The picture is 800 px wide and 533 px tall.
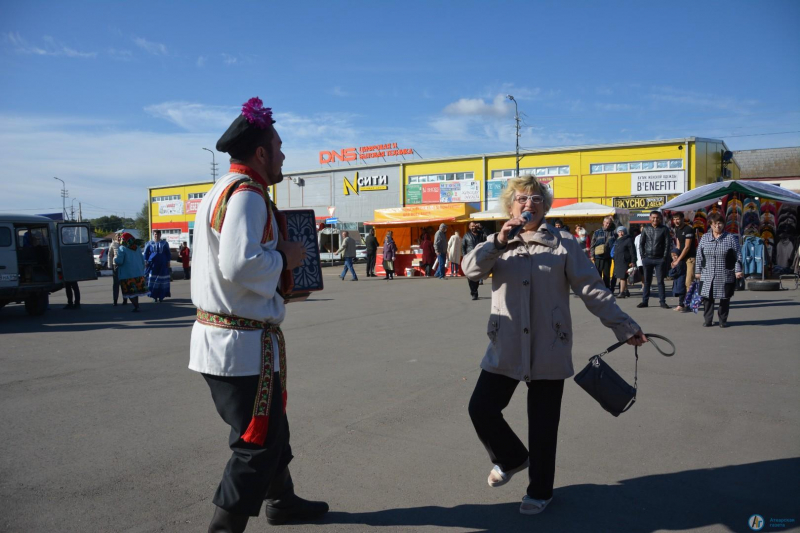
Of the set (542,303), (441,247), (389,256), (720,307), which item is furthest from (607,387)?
(389,256)

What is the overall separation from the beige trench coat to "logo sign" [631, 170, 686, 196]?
3544 cm

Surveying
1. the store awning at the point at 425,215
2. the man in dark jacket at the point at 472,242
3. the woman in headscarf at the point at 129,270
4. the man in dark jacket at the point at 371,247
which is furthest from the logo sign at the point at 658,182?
the woman in headscarf at the point at 129,270

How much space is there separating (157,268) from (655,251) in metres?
11.6

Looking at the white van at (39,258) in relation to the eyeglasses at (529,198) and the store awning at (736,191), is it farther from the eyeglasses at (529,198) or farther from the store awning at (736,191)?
the store awning at (736,191)

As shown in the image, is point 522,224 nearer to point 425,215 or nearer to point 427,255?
point 427,255

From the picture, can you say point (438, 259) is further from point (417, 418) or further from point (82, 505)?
point (82, 505)

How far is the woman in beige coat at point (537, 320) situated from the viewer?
339cm

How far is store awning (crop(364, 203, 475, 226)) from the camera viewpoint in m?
24.1

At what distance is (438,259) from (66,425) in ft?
58.0

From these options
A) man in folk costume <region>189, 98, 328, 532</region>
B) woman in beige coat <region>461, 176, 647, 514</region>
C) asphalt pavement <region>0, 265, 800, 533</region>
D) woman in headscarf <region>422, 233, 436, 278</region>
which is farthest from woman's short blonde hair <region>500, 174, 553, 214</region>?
woman in headscarf <region>422, 233, 436, 278</region>

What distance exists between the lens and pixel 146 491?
12.5 feet

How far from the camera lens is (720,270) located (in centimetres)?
965

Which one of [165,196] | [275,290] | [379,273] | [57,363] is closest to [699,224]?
[379,273]

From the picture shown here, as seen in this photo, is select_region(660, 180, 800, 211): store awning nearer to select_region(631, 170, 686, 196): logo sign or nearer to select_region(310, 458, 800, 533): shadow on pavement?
select_region(310, 458, 800, 533): shadow on pavement
